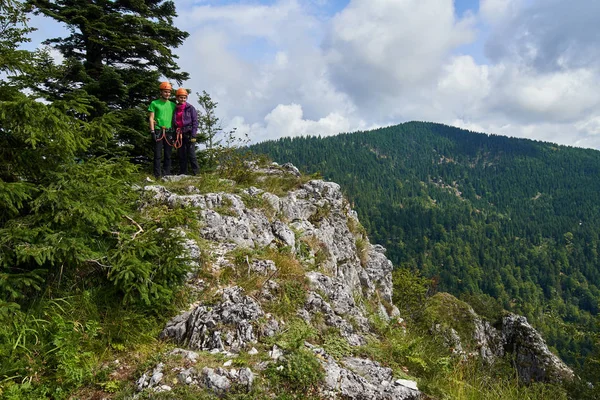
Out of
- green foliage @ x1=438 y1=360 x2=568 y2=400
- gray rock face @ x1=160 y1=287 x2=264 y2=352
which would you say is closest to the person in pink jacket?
gray rock face @ x1=160 y1=287 x2=264 y2=352

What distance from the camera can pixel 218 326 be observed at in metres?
4.39

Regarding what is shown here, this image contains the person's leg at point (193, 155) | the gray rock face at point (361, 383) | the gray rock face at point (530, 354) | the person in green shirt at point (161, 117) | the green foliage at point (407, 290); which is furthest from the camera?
the green foliage at point (407, 290)

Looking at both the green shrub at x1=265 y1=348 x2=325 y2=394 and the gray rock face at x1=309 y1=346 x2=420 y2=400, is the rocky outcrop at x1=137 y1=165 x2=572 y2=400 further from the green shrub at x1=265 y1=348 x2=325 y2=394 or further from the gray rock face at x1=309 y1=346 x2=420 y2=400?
the green shrub at x1=265 y1=348 x2=325 y2=394

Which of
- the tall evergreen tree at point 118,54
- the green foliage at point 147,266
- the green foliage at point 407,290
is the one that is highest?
the tall evergreen tree at point 118,54

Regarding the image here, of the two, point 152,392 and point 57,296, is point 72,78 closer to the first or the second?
point 57,296

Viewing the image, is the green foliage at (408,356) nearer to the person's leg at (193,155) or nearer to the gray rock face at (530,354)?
the person's leg at (193,155)

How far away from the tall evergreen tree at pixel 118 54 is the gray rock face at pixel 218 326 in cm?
694

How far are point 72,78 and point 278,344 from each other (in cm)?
1044

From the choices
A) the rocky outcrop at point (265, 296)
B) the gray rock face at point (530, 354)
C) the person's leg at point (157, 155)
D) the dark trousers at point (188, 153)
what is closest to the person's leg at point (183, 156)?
the dark trousers at point (188, 153)

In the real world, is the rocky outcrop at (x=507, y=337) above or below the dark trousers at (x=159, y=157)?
below

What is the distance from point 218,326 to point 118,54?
35.1ft

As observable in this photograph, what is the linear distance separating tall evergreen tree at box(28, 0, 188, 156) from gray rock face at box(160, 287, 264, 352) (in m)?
6.94

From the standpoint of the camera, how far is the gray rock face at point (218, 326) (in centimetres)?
421

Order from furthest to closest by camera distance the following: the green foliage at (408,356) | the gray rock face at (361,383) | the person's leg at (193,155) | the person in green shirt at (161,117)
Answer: the person's leg at (193,155) → the person in green shirt at (161,117) → the green foliage at (408,356) → the gray rock face at (361,383)
